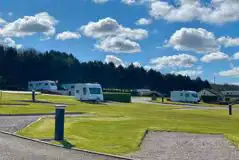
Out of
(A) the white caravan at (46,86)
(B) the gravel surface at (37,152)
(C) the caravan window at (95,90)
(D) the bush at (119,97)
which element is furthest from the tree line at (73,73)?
(B) the gravel surface at (37,152)

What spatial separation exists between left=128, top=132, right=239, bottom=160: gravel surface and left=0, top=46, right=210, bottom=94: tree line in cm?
6608

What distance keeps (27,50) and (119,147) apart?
96.6 meters

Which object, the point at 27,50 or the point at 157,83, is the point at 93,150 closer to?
the point at 27,50

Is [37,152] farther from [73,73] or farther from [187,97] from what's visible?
[73,73]

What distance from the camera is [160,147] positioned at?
13188 mm

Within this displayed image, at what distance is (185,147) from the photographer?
1331 cm

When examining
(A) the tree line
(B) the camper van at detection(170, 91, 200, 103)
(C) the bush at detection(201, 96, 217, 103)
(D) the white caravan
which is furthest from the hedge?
(A) the tree line

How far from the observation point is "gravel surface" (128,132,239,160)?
11.5 metres

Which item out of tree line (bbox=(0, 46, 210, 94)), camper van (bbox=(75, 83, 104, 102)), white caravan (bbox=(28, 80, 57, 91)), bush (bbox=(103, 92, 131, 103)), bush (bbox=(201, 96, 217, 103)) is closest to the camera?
camper van (bbox=(75, 83, 104, 102))

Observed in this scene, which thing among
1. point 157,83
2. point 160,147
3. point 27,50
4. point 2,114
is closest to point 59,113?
point 160,147

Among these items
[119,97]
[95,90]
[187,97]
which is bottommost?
[119,97]

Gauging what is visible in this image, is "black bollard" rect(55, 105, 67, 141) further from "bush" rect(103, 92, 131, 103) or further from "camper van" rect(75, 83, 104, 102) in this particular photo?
"bush" rect(103, 92, 131, 103)

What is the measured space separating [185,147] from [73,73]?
305ft

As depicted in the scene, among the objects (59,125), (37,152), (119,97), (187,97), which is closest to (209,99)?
(187,97)
